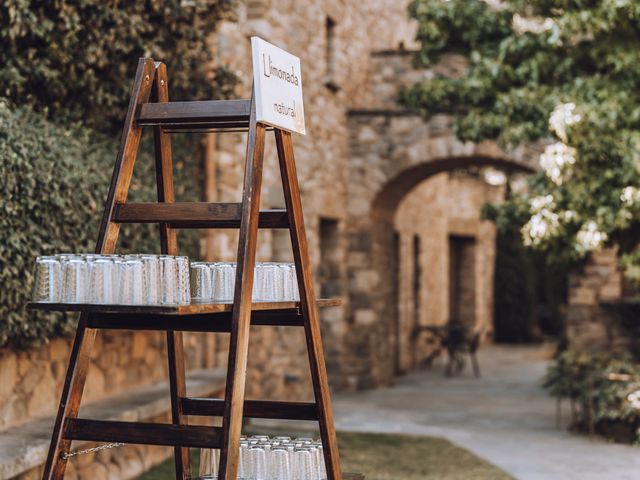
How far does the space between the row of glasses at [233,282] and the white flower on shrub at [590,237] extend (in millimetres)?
4165

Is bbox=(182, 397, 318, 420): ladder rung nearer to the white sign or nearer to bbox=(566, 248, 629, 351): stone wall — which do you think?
the white sign

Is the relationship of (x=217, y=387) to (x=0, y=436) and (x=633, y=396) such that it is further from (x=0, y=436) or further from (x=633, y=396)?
(x=633, y=396)

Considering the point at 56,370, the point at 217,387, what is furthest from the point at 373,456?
the point at 56,370

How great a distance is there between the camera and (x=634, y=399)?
7711 mm

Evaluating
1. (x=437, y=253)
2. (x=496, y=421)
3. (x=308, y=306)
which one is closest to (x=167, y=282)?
(x=308, y=306)

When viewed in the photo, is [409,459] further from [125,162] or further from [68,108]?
[125,162]

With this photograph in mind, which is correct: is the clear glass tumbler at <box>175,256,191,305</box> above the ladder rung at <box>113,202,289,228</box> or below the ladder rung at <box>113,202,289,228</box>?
below

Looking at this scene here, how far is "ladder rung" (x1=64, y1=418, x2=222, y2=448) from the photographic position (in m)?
2.85

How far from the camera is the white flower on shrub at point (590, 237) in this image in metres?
7.00

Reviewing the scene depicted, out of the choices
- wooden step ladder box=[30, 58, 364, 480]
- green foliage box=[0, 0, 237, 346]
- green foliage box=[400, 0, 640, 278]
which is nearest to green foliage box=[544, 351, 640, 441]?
green foliage box=[400, 0, 640, 278]

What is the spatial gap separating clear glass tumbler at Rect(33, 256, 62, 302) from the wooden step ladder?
0.17ft

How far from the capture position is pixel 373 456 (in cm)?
727

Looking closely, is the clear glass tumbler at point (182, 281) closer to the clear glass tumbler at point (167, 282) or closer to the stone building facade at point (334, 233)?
the clear glass tumbler at point (167, 282)

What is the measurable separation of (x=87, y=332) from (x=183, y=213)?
1.49ft
